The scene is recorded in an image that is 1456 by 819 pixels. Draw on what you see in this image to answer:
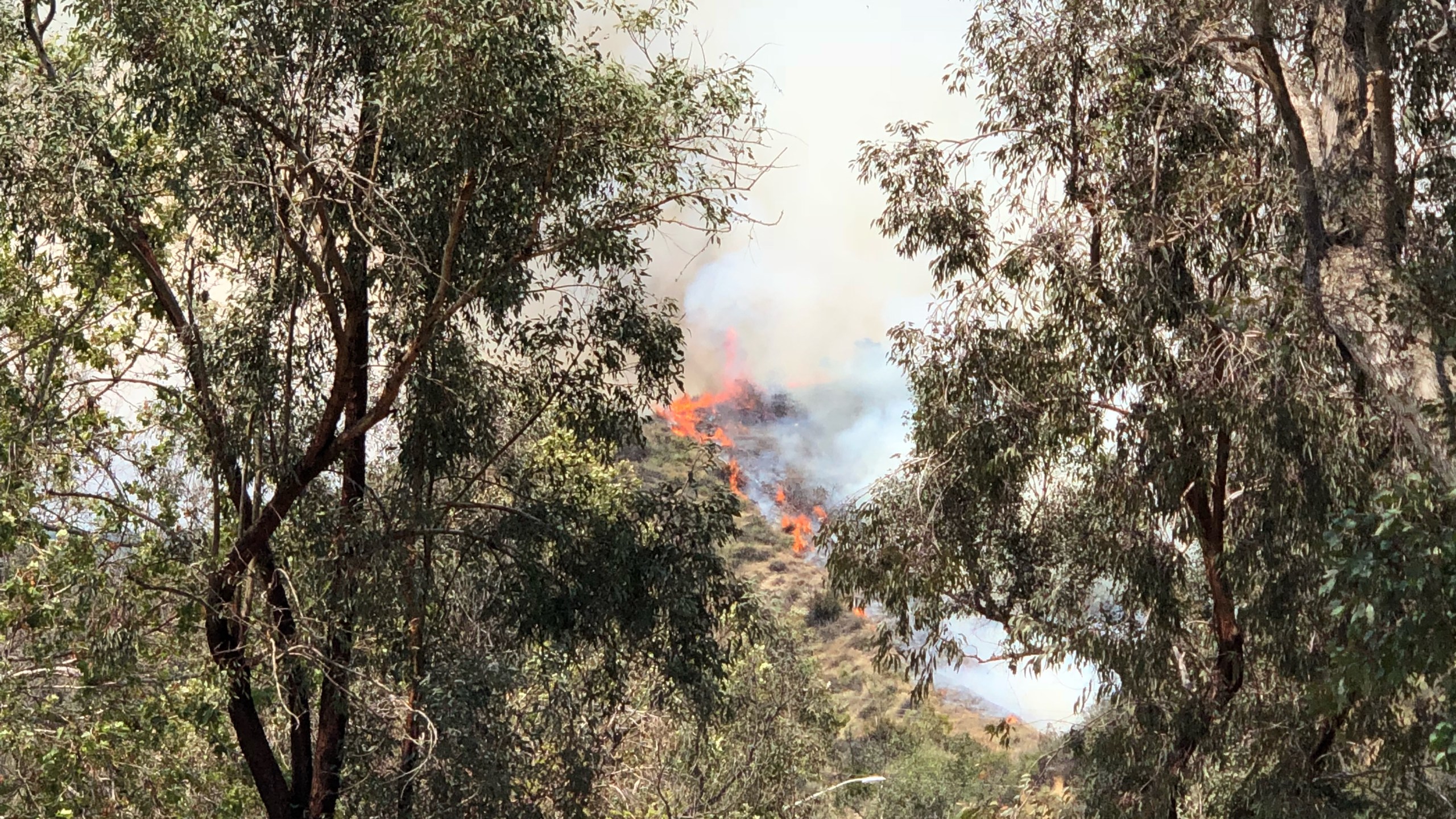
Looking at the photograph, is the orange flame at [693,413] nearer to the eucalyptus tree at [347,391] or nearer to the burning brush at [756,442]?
the burning brush at [756,442]

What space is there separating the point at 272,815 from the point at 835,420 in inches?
2816

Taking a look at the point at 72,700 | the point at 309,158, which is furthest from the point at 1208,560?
the point at 72,700

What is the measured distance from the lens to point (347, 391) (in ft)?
29.9

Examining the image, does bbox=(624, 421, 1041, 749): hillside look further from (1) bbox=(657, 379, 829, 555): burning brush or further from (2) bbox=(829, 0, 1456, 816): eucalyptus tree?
(2) bbox=(829, 0, 1456, 816): eucalyptus tree

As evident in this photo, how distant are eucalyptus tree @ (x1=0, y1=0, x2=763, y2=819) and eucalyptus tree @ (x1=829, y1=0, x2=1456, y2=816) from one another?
211cm

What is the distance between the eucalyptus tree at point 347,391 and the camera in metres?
8.12

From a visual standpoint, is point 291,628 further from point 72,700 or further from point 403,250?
point 403,250

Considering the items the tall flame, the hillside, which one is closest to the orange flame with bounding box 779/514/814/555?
the tall flame

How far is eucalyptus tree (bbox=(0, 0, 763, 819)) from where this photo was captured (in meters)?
8.12

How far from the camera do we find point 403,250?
8492 mm

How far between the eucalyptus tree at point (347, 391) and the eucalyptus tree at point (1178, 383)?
6.93 ft

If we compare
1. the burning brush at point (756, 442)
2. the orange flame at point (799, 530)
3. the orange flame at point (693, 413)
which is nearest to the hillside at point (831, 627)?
the orange flame at point (799, 530)

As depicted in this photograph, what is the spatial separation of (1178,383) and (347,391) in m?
5.68

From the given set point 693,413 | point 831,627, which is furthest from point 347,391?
point 693,413
